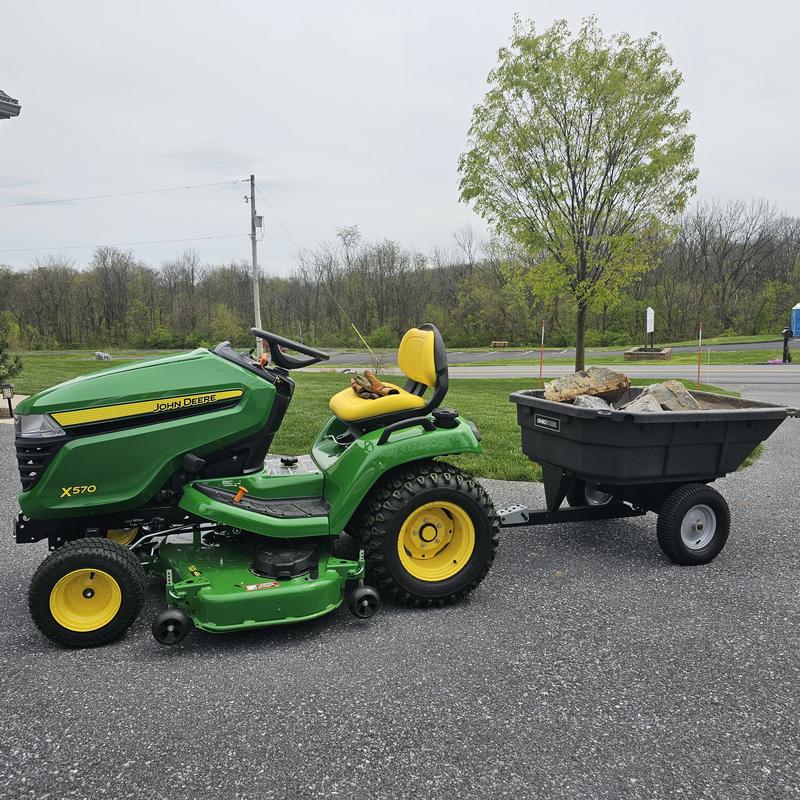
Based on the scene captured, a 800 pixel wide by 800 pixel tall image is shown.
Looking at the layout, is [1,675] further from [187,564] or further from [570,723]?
[570,723]

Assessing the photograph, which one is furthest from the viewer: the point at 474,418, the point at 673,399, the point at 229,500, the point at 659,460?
the point at 474,418

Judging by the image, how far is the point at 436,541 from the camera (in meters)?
3.44

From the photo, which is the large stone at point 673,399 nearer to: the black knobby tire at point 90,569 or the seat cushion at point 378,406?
the seat cushion at point 378,406

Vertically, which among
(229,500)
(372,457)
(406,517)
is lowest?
(406,517)

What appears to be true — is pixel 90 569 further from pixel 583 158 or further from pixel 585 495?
pixel 583 158

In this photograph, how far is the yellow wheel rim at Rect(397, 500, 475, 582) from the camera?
3.33 metres

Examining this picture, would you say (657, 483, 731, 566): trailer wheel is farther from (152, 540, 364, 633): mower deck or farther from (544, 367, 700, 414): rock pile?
(152, 540, 364, 633): mower deck

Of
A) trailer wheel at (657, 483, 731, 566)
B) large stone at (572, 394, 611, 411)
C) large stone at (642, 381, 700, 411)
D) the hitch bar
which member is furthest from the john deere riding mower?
large stone at (642, 381, 700, 411)

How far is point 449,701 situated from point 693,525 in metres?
2.20

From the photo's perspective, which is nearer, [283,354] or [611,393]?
[283,354]

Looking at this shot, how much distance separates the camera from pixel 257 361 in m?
3.35

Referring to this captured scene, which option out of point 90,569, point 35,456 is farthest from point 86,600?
point 35,456

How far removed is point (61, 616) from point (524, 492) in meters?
3.80

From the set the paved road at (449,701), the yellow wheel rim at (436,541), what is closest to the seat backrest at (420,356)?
the yellow wheel rim at (436,541)
